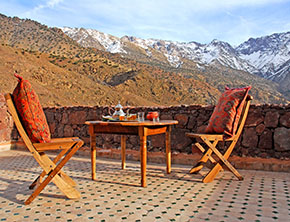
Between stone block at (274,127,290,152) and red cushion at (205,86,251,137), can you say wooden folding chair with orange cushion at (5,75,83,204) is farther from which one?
stone block at (274,127,290,152)

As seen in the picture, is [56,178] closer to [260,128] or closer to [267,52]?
[260,128]

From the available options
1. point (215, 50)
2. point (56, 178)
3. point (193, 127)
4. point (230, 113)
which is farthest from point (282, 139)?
point (215, 50)

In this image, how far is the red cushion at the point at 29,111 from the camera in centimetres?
293

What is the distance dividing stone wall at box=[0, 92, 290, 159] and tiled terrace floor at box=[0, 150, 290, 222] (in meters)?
0.42

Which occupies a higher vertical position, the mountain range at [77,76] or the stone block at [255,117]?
the mountain range at [77,76]

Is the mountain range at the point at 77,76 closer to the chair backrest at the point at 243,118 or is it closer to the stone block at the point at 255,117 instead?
the stone block at the point at 255,117

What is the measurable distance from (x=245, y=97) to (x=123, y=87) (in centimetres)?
2610

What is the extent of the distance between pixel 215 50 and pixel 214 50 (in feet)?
1.38

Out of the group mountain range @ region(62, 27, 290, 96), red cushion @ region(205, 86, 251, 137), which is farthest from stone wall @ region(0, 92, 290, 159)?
mountain range @ region(62, 27, 290, 96)

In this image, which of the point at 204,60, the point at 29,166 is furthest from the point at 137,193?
the point at 204,60

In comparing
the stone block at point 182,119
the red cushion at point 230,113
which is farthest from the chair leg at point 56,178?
the stone block at point 182,119

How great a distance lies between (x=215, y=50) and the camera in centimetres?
12456

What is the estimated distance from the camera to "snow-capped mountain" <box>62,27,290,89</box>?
310 ft

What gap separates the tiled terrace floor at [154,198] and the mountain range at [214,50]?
272ft
